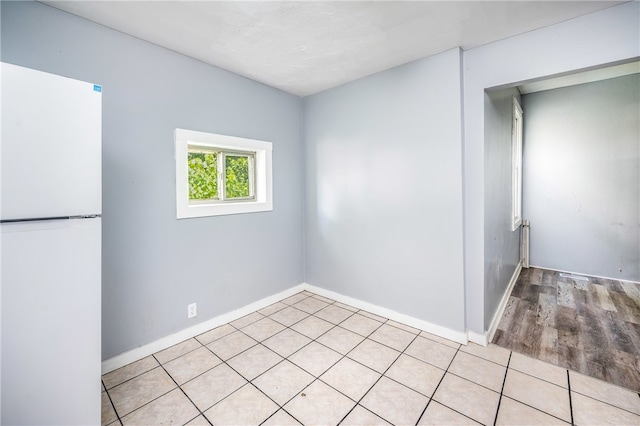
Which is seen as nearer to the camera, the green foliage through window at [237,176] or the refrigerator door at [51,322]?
the refrigerator door at [51,322]

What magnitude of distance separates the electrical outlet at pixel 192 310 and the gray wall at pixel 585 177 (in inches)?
191

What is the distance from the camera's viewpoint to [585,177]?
12.8 ft

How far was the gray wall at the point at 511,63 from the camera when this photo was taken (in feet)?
5.79

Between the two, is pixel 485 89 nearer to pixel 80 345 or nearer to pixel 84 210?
pixel 84 210

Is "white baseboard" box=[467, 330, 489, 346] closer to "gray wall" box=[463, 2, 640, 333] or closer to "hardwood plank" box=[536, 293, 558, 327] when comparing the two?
"gray wall" box=[463, 2, 640, 333]

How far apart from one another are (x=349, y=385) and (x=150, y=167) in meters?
2.17

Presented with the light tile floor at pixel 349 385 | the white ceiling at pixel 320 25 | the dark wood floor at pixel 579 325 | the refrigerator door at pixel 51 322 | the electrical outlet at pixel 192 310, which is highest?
the white ceiling at pixel 320 25

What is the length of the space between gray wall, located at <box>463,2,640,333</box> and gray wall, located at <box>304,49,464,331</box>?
0.35 feet

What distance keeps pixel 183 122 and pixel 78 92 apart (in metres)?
1.11

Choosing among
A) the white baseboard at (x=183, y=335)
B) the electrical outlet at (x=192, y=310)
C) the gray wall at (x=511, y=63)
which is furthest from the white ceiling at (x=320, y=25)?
the white baseboard at (x=183, y=335)

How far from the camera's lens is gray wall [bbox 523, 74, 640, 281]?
11.9ft

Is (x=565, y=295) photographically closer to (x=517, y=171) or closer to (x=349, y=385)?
(x=517, y=171)

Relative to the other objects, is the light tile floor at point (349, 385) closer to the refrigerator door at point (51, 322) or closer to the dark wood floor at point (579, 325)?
the dark wood floor at point (579, 325)

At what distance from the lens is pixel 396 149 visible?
2666 mm
